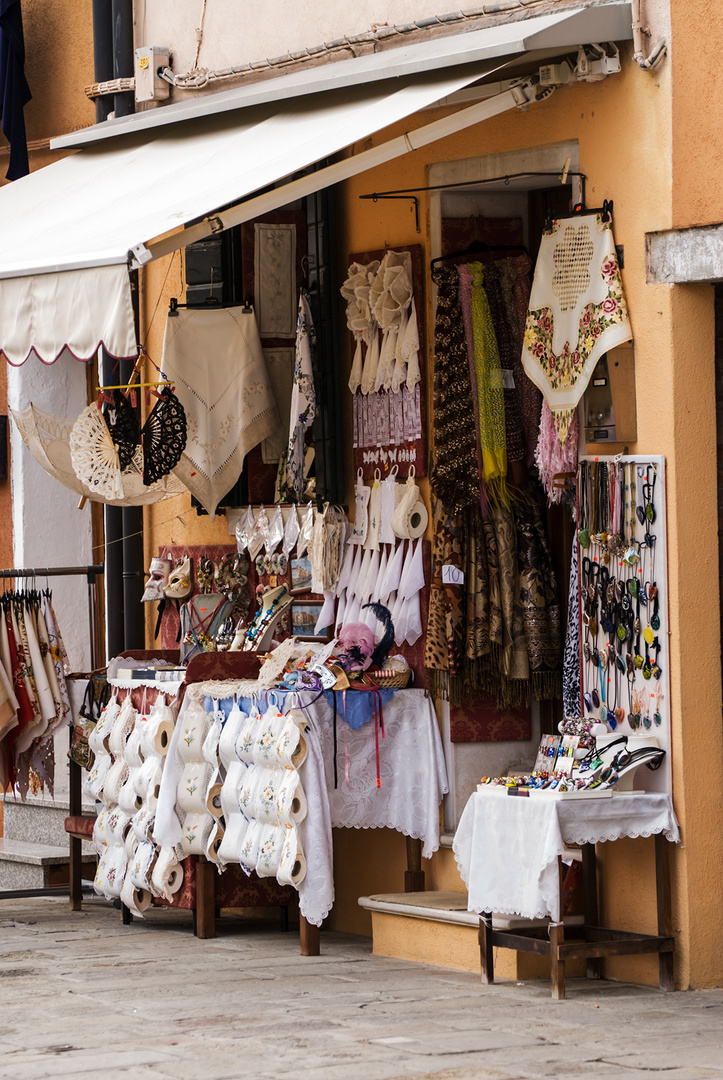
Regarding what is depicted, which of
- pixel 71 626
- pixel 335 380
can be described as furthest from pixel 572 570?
pixel 71 626

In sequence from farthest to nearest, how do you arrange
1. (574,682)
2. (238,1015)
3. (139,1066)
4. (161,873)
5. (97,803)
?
(97,803)
(161,873)
(574,682)
(238,1015)
(139,1066)

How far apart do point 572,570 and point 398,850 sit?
1.72m

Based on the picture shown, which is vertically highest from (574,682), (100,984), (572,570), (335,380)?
(335,380)

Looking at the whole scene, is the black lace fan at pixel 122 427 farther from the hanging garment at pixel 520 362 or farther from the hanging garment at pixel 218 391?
the hanging garment at pixel 520 362

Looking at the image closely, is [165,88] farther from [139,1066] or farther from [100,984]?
[139,1066]

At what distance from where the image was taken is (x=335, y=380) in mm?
8703

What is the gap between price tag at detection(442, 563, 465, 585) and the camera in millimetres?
8109

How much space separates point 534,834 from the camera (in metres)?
6.83

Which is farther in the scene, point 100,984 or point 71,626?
point 71,626

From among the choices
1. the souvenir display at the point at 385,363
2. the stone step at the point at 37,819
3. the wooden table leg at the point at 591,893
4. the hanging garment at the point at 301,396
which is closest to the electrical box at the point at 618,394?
the souvenir display at the point at 385,363

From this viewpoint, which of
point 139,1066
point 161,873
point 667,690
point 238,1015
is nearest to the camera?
point 139,1066

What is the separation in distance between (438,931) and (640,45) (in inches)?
146

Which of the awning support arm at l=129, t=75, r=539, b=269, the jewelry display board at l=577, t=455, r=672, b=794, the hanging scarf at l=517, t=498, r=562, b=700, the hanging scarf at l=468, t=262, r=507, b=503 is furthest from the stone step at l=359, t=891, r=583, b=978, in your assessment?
the awning support arm at l=129, t=75, r=539, b=269

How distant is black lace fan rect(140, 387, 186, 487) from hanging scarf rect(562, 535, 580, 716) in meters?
1.93
